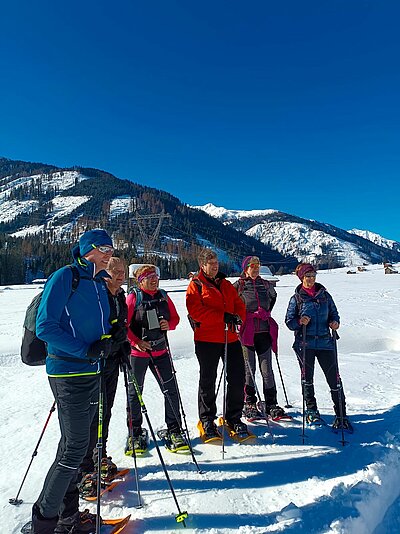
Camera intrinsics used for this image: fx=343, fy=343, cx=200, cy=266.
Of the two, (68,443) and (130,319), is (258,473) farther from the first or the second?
(130,319)

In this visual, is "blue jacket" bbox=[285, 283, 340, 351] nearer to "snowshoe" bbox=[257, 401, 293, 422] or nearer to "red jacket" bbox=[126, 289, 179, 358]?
"snowshoe" bbox=[257, 401, 293, 422]

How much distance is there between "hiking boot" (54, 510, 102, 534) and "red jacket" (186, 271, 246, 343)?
7.72ft

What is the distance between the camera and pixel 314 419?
5.21 m

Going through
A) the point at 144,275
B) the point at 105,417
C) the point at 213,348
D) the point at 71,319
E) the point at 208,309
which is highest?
the point at 144,275

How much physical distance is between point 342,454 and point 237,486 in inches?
60.3

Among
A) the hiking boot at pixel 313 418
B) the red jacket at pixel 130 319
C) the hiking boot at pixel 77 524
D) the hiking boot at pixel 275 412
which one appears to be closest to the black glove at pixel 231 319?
the red jacket at pixel 130 319

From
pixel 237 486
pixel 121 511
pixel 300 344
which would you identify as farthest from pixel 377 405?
pixel 121 511

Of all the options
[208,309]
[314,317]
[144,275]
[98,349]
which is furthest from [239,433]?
[98,349]

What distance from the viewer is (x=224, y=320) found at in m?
4.66

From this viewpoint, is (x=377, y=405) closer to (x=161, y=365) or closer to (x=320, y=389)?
(x=320, y=389)

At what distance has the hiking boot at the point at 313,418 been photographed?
5.19 metres

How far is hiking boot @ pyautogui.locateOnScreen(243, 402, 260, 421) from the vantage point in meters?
5.35

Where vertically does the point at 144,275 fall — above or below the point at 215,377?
above

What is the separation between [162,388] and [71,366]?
6.64 ft
